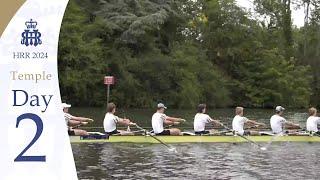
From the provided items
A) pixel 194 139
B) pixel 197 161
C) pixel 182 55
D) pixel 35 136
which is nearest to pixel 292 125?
pixel 194 139

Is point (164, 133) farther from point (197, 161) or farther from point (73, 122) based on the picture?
point (73, 122)

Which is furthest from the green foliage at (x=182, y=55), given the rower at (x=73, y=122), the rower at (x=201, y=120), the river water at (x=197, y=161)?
the river water at (x=197, y=161)

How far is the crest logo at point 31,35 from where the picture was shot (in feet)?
20.9

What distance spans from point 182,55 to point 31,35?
138ft

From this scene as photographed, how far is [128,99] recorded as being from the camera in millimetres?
44906

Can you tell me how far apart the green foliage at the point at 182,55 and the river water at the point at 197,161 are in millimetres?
24339

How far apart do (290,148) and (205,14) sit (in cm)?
3643

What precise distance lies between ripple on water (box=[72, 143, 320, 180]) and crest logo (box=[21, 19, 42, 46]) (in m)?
6.86

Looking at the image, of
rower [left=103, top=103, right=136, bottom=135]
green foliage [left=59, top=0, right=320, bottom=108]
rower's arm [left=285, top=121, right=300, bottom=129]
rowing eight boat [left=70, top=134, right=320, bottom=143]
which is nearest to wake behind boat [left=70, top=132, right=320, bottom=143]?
rowing eight boat [left=70, top=134, right=320, bottom=143]

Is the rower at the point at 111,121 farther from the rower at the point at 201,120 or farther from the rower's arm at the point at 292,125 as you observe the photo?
the rower's arm at the point at 292,125

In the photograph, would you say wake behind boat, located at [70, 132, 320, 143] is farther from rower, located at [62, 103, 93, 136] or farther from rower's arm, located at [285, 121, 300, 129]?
rower's arm, located at [285, 121, 300, 129]

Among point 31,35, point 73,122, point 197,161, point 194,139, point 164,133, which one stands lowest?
point 197,161

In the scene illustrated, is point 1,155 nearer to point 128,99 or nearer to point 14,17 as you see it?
point 14,17

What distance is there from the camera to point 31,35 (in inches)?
251
